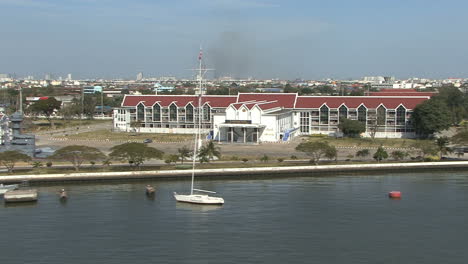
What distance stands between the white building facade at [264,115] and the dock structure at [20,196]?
636 inches

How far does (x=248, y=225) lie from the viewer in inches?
677

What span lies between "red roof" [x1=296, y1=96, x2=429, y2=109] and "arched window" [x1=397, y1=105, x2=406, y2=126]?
283 millimetres

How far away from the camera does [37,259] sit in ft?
47.3

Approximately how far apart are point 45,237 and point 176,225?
12.3 feet

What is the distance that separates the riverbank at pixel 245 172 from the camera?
24516 mm

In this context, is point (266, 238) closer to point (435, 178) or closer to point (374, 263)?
point (374, 263)

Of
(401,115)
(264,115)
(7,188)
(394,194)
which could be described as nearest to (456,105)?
(401,115)

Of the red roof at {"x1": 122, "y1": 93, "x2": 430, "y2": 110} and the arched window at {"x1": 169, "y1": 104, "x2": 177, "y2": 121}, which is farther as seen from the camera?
the arched window at {"x1": 169, "y1": 104, "x2": 177, "y2": 121}

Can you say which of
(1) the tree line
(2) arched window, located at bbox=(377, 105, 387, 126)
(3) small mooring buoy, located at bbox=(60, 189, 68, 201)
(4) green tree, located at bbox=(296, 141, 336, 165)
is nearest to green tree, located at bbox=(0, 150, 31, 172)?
(1) the tree line

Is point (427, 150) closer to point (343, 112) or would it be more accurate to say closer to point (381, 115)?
point (381, 115)

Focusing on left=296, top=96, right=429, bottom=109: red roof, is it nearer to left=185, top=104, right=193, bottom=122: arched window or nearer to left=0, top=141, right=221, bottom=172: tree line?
left=185, top=104, right=193, bottom=122: arched window

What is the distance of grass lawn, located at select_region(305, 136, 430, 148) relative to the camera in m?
35.0

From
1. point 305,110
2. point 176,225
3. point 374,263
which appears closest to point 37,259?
point 176,225

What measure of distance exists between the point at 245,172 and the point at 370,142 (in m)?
13.1
